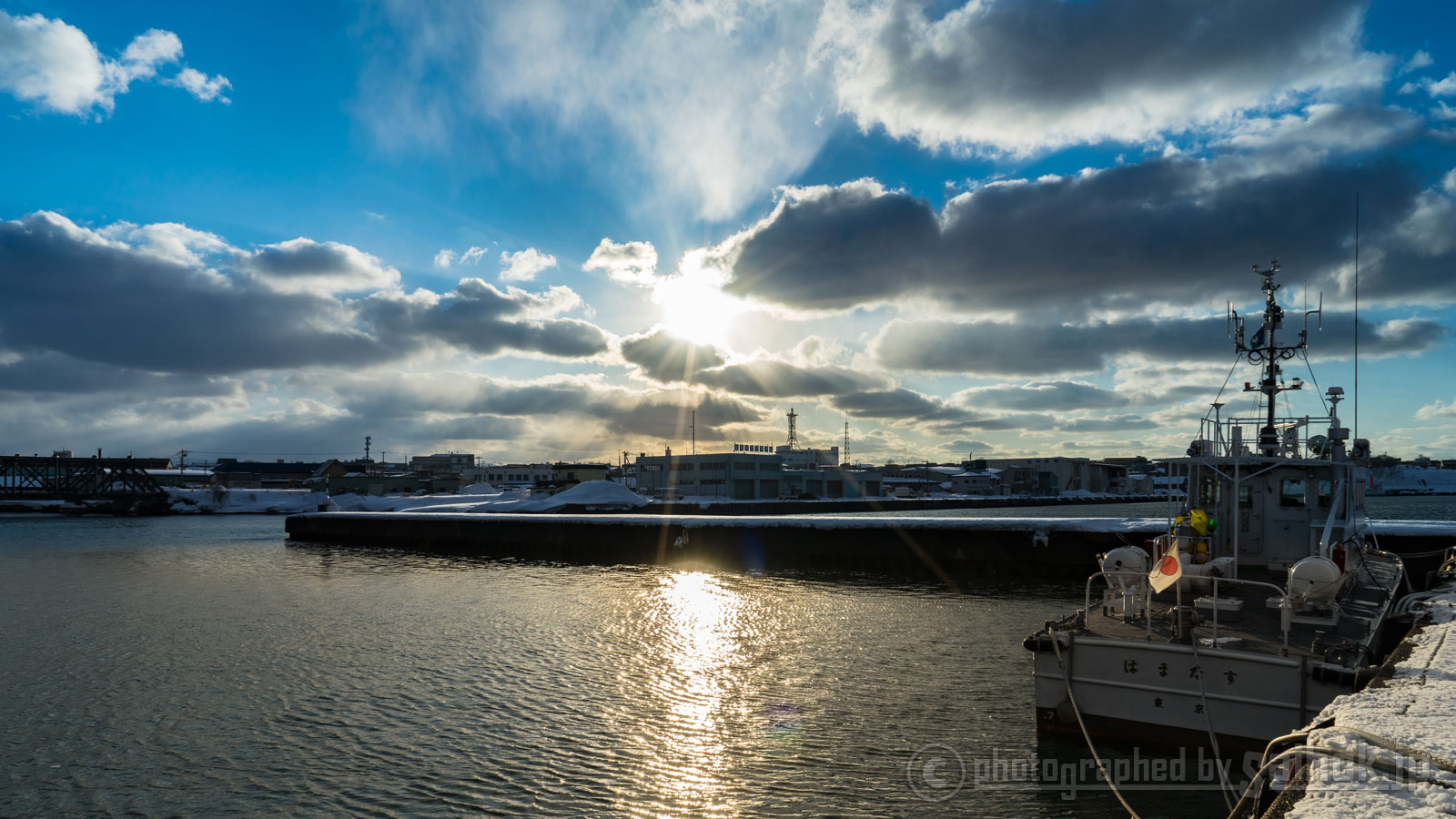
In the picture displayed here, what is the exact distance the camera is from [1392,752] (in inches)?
268

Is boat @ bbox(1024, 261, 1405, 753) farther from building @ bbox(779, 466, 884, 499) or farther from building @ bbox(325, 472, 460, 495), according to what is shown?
building @ bbox(325, 472, 460, 495)

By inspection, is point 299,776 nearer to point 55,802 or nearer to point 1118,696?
point 55,802

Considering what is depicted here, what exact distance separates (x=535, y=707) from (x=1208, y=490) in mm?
18513

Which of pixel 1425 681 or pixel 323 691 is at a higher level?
pixel 1425 681

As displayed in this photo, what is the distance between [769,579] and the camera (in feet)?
124

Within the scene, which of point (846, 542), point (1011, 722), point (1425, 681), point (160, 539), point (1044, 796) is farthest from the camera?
point (160, 539)

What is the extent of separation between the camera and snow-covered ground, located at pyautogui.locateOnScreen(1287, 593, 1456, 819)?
5.97 meters

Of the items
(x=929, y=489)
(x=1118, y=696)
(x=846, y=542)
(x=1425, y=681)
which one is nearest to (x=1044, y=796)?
(x=1118, y=696)

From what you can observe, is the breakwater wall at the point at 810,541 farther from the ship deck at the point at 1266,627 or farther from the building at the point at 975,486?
the building at the point at 975,486

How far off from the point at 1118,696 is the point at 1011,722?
9.06ft

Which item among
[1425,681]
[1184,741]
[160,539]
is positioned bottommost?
[160,539]

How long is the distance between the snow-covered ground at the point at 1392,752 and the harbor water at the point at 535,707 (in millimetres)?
3231

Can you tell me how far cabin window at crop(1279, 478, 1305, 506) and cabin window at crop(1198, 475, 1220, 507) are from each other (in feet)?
5.01

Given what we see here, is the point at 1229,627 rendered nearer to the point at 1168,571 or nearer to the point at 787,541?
the point at 1168,571
